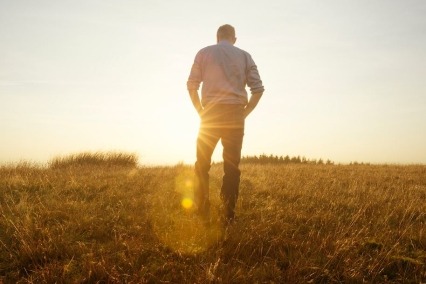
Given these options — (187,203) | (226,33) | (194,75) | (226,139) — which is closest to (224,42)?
(226,33)

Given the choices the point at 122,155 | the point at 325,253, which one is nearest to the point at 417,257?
the point at 325,253

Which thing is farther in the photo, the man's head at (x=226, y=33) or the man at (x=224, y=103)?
the man's head at (x=226, y=33)

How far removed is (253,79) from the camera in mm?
4934

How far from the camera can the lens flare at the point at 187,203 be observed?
18.0 ft

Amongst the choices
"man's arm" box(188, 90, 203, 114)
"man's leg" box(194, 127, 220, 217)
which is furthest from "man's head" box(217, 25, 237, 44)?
"man's leg" box(194, 127, 220, 217)

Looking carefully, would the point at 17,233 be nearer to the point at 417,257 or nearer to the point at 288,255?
the point at 288,255

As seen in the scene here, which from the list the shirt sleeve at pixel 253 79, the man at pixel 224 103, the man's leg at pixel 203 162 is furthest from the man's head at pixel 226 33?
the man's leg at pixel 203 162

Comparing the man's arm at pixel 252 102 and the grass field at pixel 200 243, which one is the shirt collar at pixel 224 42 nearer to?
the man's arm at pixel 252 102

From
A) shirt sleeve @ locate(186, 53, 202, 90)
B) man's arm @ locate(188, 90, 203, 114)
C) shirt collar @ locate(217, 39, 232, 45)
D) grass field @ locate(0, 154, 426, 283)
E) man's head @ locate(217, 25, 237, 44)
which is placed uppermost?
man's head @ locate(217, 25, 237, 44)

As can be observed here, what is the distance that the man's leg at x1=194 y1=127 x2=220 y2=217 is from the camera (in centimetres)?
488

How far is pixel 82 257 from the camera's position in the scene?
3373 millimetres

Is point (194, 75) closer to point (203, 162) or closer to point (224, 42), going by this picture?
point (224, 42)

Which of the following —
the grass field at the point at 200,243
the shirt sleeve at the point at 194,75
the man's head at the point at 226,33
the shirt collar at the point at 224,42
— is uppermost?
the man's head at the point at 226,33

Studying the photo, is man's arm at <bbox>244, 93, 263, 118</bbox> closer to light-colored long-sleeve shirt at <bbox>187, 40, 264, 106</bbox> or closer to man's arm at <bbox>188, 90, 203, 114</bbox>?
light-colored long-sleeve shirt at <bbox>187, 40, 264, 106</bbox>
